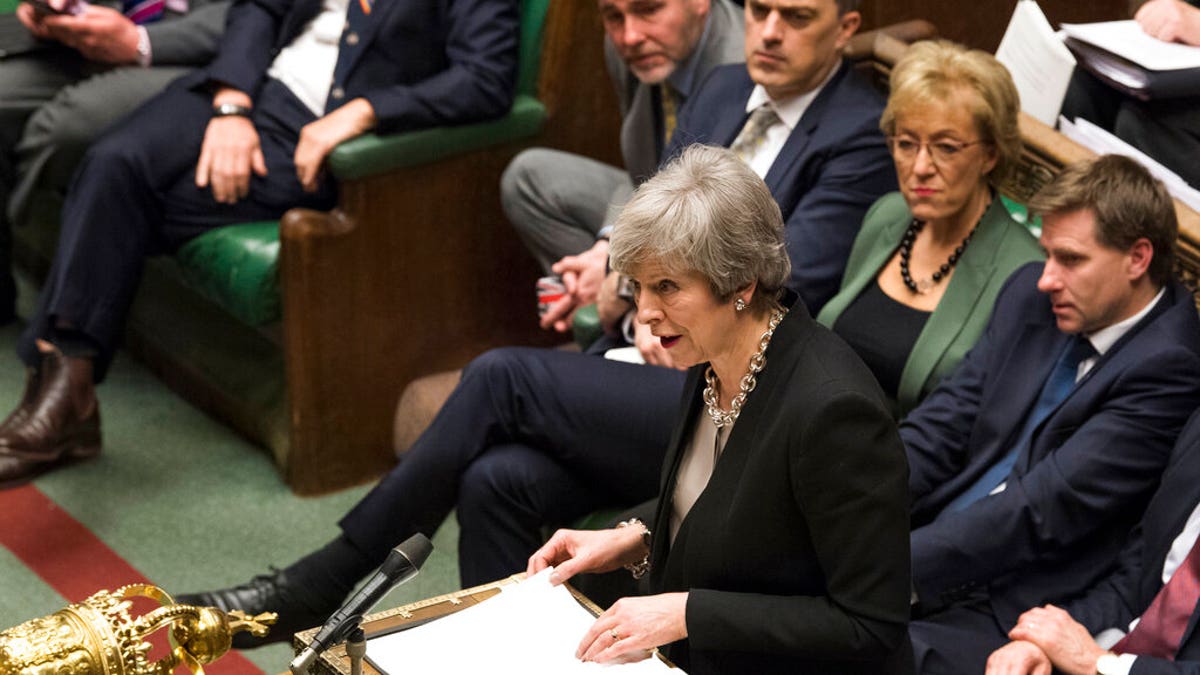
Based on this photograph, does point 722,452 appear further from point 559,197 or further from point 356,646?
point 559,197

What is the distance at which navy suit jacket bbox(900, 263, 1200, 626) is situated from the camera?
2443 mm

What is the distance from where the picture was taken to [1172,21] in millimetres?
3000

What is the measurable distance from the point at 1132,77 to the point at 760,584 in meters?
1.53

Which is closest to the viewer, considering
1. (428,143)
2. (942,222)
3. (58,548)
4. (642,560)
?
(642,560)

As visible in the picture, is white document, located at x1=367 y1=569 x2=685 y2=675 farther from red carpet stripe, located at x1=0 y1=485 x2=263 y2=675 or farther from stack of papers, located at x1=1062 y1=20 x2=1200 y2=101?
stack of papers, located at x1=1062 y1=20 x2=1200 y2=101

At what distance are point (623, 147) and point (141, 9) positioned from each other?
146 cm

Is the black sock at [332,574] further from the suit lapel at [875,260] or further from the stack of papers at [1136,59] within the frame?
the stack of papers at [1136,59]

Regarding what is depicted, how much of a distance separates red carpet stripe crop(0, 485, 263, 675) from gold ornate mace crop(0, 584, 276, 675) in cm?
145

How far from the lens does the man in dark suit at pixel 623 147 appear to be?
3.40 metres

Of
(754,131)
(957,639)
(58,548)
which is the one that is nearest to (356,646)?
(957,639)

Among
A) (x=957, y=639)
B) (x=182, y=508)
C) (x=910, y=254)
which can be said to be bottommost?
(x=182, y=508)

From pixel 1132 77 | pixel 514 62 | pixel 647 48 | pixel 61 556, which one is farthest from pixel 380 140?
pixel 1132 77

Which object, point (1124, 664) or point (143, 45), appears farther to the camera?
point (143, 45)

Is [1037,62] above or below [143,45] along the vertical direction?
above
